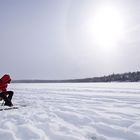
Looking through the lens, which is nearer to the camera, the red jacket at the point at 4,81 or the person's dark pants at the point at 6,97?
the red jacket at the point at 4,81

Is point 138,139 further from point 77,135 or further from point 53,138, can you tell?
point 53,138

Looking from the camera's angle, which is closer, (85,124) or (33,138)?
(33,138)

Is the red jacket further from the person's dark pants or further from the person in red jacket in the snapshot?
the person's dark pants

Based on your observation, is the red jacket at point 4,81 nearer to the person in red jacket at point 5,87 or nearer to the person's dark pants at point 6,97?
the person in red jacket at point 5,87

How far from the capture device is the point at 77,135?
5465mm

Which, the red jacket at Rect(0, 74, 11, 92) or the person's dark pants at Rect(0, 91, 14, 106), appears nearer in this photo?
the red jacket at Rect(0, 74, 11, 92)

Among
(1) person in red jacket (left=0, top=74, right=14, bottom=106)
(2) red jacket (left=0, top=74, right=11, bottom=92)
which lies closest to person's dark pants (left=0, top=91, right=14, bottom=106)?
(1) person in red jacket (left=0, top=74, right=14, bottom=106)

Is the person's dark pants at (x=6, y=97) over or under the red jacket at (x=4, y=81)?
under

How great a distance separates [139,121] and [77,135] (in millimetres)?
2305

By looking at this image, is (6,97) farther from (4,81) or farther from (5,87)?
(4,81)

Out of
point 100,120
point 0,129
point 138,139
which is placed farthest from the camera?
point 100,120

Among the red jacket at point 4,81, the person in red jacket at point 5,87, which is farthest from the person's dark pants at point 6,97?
the red jacket at point 4,81

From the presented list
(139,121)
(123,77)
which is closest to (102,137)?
(139,121)

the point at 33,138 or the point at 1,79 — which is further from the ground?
the point at 1,79
